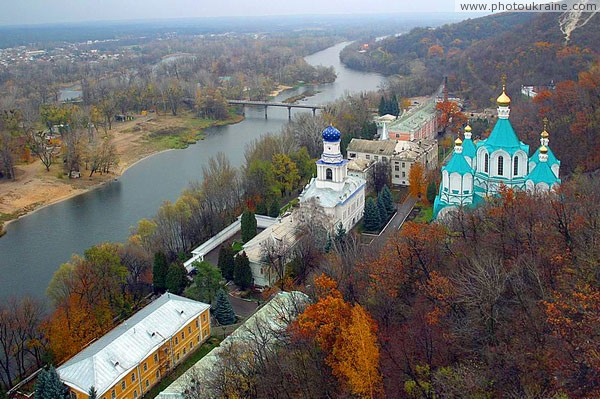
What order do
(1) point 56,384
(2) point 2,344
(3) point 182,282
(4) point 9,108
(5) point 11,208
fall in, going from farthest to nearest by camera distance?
(4) point 9,108 < (5) point 11,208 < (3) point 182,282 < (2) point 2,344 < (1) point 56,384

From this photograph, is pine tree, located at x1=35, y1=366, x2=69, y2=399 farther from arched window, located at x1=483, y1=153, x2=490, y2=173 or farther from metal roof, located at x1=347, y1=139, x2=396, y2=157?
metal roof, located at x1=347, y1=139, x2=396, y2=157

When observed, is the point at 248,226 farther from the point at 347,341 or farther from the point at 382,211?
the point at 347,341

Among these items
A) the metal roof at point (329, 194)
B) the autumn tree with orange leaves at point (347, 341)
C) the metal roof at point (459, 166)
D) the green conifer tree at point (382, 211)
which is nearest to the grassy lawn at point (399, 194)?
the green conifer tree at point (382, 211)

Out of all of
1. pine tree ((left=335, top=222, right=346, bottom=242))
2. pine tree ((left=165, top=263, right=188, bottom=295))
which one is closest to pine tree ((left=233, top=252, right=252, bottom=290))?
pine tree ((left=165, top=263, right=188, bottom=295))

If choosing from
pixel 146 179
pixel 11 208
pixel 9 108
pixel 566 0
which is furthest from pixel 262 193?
pixel 566 0

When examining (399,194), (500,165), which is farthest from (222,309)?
(399,194)

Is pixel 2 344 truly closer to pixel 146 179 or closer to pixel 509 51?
pixel 146 179
